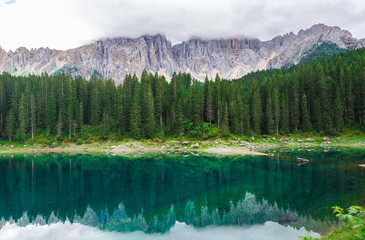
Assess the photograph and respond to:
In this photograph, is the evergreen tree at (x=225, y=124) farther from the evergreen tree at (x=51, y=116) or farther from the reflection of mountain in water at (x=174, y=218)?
the evergreen tree at (x=51, y=116)

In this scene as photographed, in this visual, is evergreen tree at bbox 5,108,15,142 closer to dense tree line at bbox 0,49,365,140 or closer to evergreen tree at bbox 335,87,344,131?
dense tree line at bbox 0,49,365,140

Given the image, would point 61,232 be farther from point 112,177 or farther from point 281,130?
point 281,130

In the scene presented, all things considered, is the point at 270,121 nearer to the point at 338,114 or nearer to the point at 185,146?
the point at 338,114

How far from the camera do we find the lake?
16.4 meters

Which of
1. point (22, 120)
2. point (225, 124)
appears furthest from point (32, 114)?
point (225, 124)

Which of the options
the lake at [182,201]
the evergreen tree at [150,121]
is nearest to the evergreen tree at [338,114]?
the lake at [182,201]

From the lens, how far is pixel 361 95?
2709 inches

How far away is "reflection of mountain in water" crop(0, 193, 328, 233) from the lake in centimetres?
8

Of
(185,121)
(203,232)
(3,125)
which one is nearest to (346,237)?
(203,232)

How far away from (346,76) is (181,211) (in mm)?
77870

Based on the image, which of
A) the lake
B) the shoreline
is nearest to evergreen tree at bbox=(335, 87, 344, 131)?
the shoreline

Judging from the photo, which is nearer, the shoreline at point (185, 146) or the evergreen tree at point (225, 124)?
the shoreline at point (185, 146)

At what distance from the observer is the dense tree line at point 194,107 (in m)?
70.6

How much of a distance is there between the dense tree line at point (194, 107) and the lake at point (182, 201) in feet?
125
